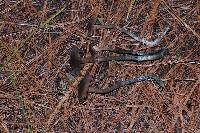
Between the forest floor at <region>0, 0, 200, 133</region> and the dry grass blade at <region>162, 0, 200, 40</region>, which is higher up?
the dry grass blade at <region>162, 0, 200, 40</region>

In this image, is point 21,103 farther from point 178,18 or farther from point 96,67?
point 178,18

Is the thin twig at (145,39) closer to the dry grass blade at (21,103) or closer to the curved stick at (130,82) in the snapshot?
the curved stick at (130,82)

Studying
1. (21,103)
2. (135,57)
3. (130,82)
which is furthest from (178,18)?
(21,103)

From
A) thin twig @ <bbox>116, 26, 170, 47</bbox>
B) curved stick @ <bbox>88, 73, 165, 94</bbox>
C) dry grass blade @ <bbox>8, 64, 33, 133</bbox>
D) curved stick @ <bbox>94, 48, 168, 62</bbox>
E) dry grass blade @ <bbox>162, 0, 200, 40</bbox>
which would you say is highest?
dry grass blade @ <bbox>162, 0, 200, 40</bbox>

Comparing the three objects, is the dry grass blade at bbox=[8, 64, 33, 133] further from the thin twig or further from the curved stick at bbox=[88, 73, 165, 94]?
the thin twig

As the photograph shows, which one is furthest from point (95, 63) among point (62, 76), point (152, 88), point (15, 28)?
point (15, 28)

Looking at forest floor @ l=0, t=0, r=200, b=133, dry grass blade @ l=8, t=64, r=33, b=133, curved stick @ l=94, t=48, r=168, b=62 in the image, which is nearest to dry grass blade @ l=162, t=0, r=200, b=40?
forest floor @ l=0, t=0, r=200, b=133

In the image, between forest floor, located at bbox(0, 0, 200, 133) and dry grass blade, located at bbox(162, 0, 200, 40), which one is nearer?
forest floor, located at bbox(0, 0, 200, 133)

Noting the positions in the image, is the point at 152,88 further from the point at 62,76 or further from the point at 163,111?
the point at 62,76

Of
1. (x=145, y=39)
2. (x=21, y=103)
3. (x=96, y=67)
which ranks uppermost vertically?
(x=145, y=39)
